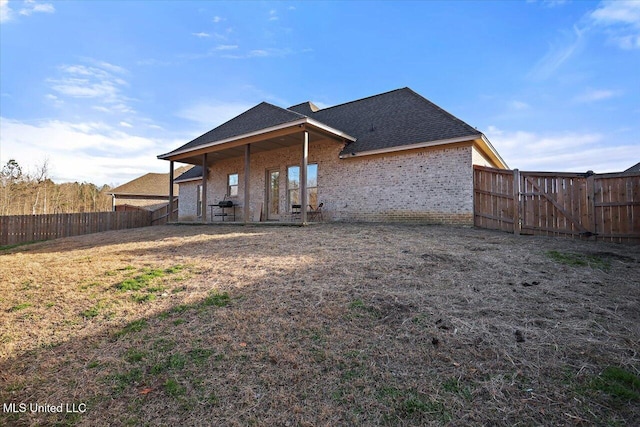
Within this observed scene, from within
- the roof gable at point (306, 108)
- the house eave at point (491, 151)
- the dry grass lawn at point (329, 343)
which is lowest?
the dry grass lawn at point (329, 343)

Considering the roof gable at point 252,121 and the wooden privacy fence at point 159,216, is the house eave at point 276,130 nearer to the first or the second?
the roof gable at point 252,121

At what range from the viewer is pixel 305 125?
1052 cm

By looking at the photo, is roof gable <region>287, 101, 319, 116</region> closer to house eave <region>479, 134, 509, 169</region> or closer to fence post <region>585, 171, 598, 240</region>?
house eave <region>479, 134, 509, 169</region>

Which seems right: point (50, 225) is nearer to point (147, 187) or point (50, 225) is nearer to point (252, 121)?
point (252, 121)

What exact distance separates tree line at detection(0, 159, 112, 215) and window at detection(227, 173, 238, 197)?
72.9ft

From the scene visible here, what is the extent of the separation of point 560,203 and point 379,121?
730cm

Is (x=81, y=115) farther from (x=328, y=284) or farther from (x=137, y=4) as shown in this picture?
(x=328, y=284)

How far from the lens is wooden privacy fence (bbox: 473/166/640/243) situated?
755 cm

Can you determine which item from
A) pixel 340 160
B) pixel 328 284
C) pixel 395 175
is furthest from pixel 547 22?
pixel 328 284

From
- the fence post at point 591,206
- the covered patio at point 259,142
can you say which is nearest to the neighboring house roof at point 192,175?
the covered patio at point 259,142

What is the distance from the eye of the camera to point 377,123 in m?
13.1

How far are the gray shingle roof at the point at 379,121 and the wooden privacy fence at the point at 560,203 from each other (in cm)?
189

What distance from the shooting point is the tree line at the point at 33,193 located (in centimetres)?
2597

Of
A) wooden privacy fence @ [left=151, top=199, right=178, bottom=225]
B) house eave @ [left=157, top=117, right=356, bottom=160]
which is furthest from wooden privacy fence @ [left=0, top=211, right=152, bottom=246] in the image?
house eave @ [left=157, top=117, right=356, bottom=160]
